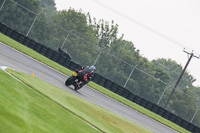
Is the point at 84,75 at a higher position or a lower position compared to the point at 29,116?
higher

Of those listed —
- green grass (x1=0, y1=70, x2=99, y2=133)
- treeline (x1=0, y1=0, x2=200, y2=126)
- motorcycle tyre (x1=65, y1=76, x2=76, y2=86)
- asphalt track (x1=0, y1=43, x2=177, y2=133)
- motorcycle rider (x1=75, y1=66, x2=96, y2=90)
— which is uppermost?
treeline (x1=0, y1=0, x2=200, y2=126)

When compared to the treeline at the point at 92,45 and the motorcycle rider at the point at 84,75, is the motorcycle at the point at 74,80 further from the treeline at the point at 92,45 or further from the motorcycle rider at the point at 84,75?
the treeline at the point at 92,45

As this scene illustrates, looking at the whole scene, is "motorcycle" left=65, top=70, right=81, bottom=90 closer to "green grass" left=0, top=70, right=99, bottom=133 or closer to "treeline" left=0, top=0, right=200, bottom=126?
"green grass" left=0, top=70, right=99, bottom=133

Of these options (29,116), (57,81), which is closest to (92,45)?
(57,81)

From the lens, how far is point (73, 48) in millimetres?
48688

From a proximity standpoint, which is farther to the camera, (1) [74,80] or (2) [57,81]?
(2) [57,81]

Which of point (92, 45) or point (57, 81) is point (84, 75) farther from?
point (92, 45)

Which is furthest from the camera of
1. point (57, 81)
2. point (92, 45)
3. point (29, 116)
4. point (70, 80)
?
point (92, 45)

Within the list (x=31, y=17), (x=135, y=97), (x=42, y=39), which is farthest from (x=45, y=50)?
(x=31, y=17)

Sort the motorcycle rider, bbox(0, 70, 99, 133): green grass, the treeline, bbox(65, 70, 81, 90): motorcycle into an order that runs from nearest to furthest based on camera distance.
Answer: bbox(0, 70, 99, 133): green grass → bbox(65, 70, 81, 90): motorcycle → the motorcycle rider → the treeline

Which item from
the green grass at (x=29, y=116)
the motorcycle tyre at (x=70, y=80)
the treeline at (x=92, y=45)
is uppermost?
the treeline at (x=92, y=45)

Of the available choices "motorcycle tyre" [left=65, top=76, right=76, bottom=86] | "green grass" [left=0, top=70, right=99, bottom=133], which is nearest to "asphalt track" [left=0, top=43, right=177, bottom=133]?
"motorcycle tyre" [left=65, top=76, right=76, bottom=86]

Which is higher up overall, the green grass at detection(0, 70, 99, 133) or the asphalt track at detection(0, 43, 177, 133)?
the asphalt track at detection(0, 43, 177, 133)

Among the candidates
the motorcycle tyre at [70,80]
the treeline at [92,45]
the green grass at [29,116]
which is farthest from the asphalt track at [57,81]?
the treeline at [92,45]
